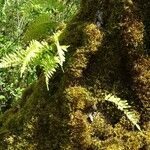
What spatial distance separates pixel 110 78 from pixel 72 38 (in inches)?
19.7

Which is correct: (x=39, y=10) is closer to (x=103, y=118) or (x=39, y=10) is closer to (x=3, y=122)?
(x=3, y=122)

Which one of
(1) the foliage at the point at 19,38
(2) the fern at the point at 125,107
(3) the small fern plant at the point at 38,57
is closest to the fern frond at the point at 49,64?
(3) the small fern plant at the point at 38,57

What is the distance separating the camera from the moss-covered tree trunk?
9.64ft

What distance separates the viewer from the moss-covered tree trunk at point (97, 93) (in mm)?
2939

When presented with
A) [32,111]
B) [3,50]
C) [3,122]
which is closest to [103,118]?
[32,111]

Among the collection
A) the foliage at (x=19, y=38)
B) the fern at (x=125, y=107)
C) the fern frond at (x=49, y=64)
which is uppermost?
the foliage at (x=19, y=38)

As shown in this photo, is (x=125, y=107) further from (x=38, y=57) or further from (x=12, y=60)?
(x=12, y=60)

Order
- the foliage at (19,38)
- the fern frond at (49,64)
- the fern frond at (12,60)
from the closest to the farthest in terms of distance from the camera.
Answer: the fern frond at (49,64) < the fern frond at (12,60) < the foliage at (19,38)

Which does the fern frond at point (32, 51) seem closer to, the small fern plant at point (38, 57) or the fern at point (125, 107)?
the small fern plant at point (38, 57)

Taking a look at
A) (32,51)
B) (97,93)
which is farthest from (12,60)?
(97,93)

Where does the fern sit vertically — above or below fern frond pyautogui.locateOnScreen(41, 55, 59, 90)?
below

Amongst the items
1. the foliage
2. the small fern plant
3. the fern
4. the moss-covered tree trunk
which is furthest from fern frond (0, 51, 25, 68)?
the foliage

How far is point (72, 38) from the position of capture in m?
3.30

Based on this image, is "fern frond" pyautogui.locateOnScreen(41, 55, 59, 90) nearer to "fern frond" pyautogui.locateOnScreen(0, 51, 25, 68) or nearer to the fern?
"fern frond" pyautogui.locateOnScreen(0, 51, 25, 68)
